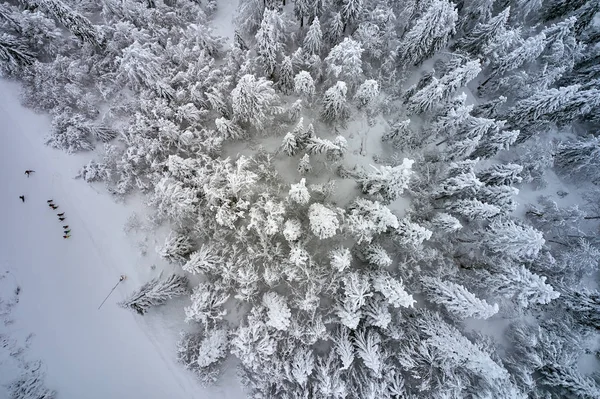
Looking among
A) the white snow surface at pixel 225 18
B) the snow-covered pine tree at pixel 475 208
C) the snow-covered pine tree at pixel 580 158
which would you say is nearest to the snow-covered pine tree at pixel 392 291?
the snow-covered pine tree at pixel 475 208

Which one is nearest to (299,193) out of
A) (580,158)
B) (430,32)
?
(430,32)

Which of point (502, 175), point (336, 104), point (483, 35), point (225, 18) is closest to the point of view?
point (502, 175)

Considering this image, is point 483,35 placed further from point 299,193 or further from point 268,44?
point 299,193

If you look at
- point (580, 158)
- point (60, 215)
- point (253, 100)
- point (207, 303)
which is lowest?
point (580, 158)

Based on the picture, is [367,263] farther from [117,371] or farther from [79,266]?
[79,266]

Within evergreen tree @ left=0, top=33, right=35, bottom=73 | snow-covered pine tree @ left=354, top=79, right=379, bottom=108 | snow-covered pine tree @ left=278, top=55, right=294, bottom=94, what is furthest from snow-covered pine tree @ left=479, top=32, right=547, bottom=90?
evergreen tree @ left=0, top=33, right=35, bottom=73

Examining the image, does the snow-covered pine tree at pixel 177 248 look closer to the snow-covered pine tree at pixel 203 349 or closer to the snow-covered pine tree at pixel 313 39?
the snow-covered pine tree at pixel 203 349

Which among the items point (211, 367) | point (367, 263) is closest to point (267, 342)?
point (211, 367)
